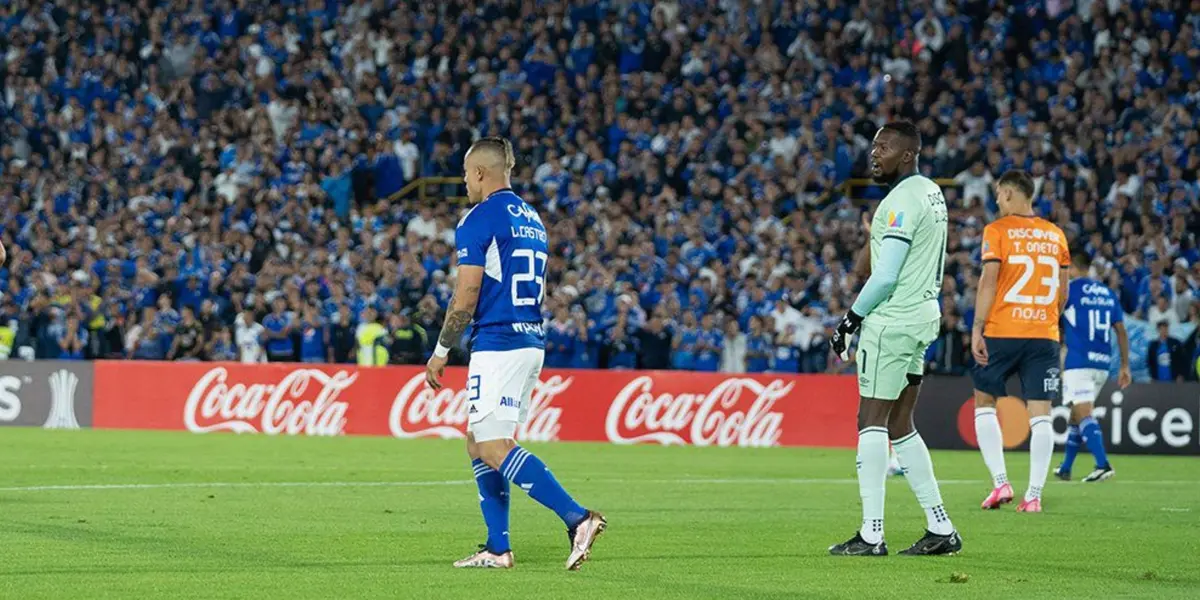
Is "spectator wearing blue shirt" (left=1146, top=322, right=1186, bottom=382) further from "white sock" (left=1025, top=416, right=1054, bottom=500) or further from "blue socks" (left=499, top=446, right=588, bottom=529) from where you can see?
"blue socks" (left=499, top=446, right=588, bottom=529)

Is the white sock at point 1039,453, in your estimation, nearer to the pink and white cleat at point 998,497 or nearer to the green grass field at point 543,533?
the pink and white cleat at point 998,497

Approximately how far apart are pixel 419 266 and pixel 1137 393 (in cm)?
1129

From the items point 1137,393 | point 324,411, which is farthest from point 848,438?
point 324,411

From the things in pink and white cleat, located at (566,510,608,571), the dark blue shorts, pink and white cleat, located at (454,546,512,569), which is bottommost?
pink and white cleat, located at (454,546,512,569)

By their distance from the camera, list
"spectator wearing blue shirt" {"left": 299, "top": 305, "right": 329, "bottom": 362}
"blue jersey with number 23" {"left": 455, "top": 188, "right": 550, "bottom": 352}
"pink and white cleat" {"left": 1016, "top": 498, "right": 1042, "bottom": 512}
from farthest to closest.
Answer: "spectator wearing blue shirt" {"left": 299, "top": 305, "right": 329, "bottom": 362} < "pink and white cleat" {"left": 1016, "top": 498, "right": 1042, "bottom": 512} < "blue jersey with number 23" {"left": 455, "top": 188, "right": 550, "bottom": 352}

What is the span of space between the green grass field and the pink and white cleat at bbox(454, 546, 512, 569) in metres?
0.09

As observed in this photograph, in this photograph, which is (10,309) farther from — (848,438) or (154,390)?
(848,438)

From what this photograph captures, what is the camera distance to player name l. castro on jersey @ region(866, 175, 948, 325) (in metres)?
10.1

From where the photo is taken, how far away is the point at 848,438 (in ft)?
79.5

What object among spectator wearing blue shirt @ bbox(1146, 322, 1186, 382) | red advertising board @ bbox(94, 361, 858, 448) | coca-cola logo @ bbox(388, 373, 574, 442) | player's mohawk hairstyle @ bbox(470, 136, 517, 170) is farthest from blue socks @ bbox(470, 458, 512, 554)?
spectator wearing blue shirt @ bbox(1146, 322, 1186, 382)

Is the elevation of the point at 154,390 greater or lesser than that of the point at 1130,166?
lesser

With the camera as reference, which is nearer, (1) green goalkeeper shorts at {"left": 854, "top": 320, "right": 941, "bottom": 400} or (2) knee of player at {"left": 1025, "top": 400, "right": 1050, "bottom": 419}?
(1) green goalkeeper shorts at {"left": 854, "top": 320, "right": 941, "bottom": 400}

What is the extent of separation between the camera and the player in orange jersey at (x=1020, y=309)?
13719 millimetres

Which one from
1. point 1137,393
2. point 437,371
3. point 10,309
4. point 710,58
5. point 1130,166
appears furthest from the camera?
point 710,58
